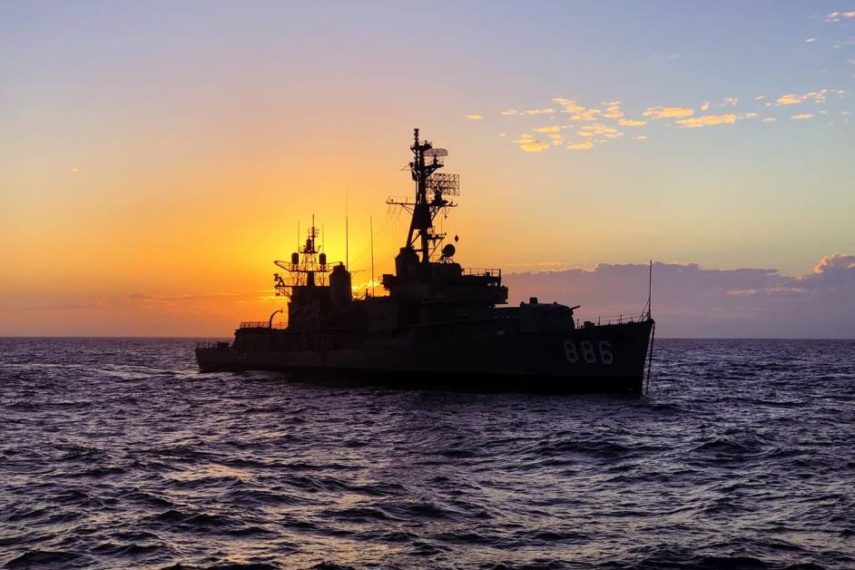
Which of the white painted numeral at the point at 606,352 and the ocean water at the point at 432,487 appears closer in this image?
the ocean water at the point at 432,487

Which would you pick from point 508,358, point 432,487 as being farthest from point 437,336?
point 432,487

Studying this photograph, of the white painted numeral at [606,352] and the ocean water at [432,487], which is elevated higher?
the white painted numeral at [606,352]

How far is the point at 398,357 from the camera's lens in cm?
4156

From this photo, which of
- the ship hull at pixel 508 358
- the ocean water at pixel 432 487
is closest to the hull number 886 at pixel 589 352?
the ship hull at pixel 508 358

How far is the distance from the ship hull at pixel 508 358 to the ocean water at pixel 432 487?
3.57m

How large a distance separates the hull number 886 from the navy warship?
48mm

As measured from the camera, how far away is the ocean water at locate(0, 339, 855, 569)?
39.8ft

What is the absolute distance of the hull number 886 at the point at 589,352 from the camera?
3638cm

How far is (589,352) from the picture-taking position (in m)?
36.5

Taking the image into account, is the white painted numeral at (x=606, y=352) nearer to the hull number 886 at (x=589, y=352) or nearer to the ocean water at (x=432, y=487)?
the hull number 886 at (x=589, y=352)

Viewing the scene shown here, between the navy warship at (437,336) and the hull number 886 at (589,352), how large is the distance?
0.05 meters

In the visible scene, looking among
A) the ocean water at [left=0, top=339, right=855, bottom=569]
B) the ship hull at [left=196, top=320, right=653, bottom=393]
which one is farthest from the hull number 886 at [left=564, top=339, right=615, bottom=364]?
the ocean water at [left=0, top=339, right=855, bottom=569]

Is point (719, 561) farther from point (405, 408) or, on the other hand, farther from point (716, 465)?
point (405, 408)

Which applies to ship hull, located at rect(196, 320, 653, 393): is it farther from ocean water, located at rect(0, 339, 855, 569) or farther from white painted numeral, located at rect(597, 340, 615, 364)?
ocean water, located at rect(0, 339, 855, 569)
